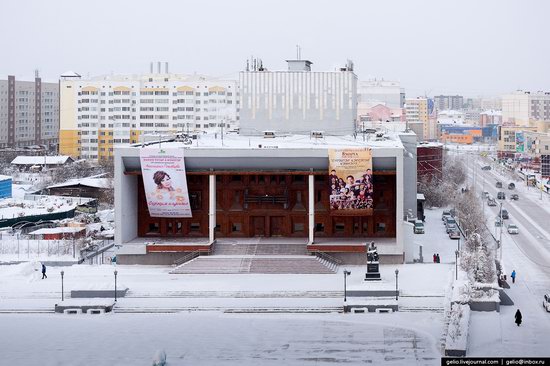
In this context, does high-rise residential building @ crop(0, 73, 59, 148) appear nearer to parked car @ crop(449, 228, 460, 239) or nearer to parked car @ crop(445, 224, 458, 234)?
parked car @ crop(445, 224, 458, 234)

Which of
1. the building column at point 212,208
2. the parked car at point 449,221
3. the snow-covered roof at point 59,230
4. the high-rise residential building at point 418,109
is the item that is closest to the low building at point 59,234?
the snow-covered roof at point 59,230

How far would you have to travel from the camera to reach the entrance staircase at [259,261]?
56.1 feet

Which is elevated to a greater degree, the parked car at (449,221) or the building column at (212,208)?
the building column at (212,208)

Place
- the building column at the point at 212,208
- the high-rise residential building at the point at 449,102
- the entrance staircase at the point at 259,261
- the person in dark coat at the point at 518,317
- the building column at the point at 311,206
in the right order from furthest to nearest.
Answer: the high-rise residential building at the point at 449,102 < the building column at the point at 212,208 < the building column at the point at 311,206 < the entrance staircase at the point at 259,261 < the person in dark coat at the point at 518,317

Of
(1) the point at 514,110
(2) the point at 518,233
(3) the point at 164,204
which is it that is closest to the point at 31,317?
(3) the point at 164,204

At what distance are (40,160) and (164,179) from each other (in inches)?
982

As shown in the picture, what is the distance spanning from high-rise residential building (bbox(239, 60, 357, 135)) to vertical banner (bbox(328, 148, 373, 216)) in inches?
134

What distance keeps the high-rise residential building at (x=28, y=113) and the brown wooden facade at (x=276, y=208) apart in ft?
103

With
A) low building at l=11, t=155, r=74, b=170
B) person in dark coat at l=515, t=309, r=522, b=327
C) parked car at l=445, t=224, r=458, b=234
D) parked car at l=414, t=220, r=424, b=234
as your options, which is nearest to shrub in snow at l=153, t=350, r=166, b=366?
person in dark coat at l=515, t=309, r=522, b=327

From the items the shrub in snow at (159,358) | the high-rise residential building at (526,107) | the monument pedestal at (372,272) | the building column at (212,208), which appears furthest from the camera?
the high-rise residential building at (526,107)

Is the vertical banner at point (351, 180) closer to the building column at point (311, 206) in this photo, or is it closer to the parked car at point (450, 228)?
the building column at point (311, 206)

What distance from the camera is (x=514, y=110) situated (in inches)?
2699

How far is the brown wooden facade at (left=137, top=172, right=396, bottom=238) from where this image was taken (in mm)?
18859

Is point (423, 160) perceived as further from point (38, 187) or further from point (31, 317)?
point (31, 317)
